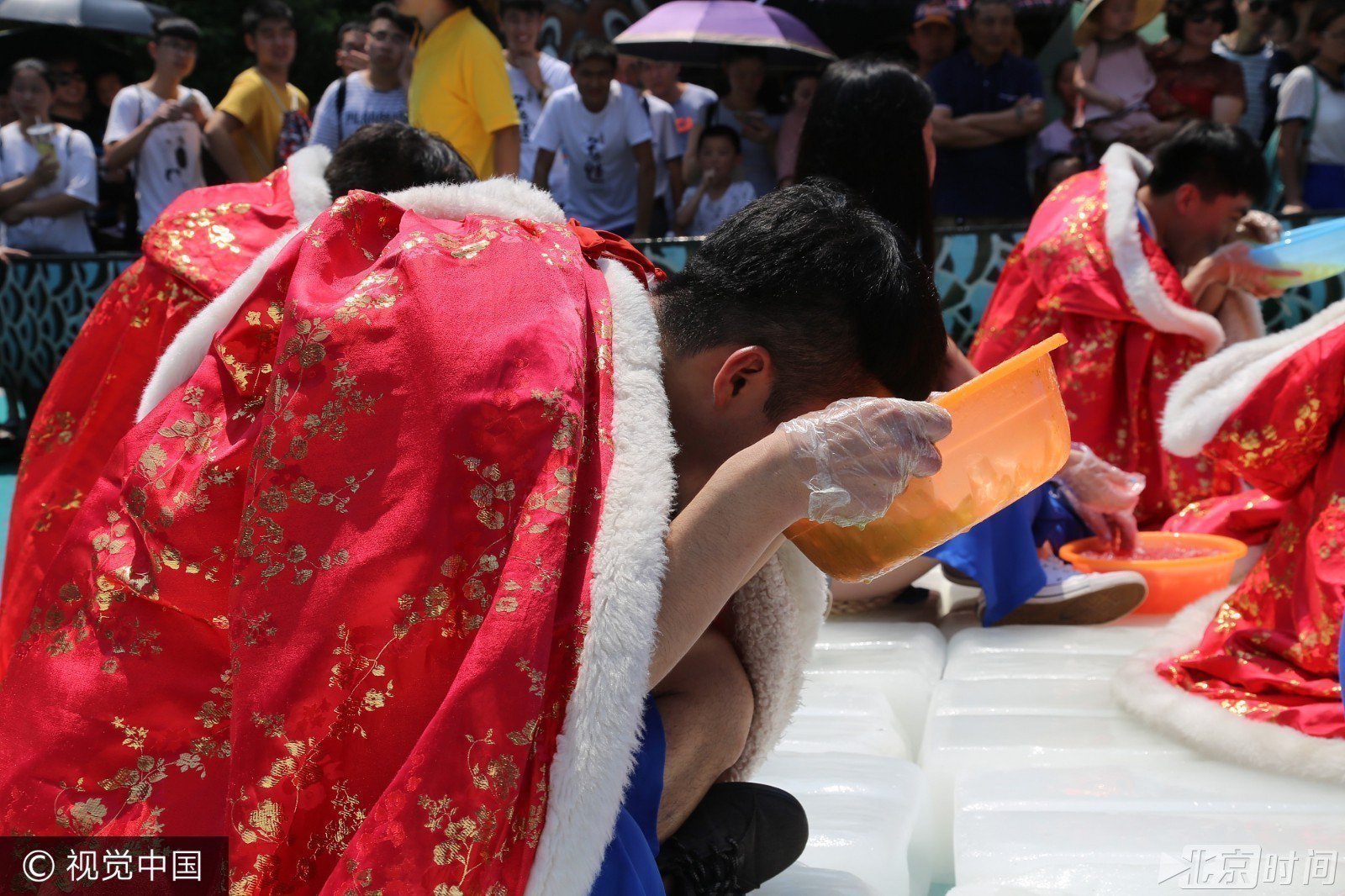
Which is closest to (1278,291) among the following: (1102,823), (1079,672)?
(1079,672)

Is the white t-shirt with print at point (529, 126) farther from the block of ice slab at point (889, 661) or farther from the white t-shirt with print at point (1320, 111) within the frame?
the block of ice slab at point (889, 661)

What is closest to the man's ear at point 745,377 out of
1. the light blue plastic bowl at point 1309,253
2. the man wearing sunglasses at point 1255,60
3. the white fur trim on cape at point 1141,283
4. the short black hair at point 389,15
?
the light blue plastic bowl at point 1309,253

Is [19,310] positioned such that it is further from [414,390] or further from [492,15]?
[414,390]

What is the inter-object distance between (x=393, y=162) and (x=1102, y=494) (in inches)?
67.6

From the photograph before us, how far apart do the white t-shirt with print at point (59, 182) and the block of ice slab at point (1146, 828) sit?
19.0 feet

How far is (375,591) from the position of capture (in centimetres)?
120

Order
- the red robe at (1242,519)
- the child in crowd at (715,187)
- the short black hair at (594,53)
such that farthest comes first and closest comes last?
the child in crowd at (715,187)
the short black hair at (594,53)
the red robe at (1242,519)

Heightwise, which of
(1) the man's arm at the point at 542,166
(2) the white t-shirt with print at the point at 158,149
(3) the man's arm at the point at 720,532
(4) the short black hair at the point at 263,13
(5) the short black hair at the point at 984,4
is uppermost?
(5) the short black hair at the point at 984,4

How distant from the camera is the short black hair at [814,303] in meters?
1.37

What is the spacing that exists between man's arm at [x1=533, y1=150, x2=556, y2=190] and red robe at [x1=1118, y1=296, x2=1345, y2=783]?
3.55 metres

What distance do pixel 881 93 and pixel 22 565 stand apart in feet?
6.31

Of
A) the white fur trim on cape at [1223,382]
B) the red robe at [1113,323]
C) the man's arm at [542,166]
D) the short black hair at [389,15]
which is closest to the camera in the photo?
the white fur trim on cape at [1223,382]

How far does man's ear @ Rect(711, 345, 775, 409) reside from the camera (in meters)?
1.37

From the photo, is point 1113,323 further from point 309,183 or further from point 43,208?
point 43,208
